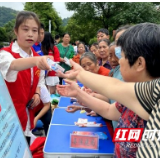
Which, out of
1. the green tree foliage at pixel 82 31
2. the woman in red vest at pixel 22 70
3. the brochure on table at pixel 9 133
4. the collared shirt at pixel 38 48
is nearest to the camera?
the brochure on table at pixel 9 133

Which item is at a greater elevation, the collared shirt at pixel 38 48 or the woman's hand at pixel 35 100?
the collared shirt at pixel 38 48

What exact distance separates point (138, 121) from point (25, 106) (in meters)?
1.06

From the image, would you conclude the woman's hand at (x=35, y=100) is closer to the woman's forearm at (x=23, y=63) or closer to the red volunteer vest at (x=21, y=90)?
the red volunteer vest at (x=21, y=90)

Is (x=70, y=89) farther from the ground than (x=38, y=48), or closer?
farther from the ground

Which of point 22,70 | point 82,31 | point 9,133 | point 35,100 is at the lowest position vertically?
point 82,31

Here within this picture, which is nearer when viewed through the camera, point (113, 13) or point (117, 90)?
point (117, 90)

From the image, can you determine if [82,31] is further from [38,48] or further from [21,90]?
[21,90]

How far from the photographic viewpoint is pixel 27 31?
1.72 m

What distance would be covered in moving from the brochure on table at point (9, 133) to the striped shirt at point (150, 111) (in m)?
0.64

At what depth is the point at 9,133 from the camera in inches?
43.0

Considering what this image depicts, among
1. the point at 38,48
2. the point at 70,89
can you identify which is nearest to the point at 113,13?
the point at 38,48

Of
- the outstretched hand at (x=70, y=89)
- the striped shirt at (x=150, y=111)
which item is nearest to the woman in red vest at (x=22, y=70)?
the outstretched hand at (x=70, y=89)

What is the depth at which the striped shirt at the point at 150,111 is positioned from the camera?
0.76 m

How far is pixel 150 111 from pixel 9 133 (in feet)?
2.44
